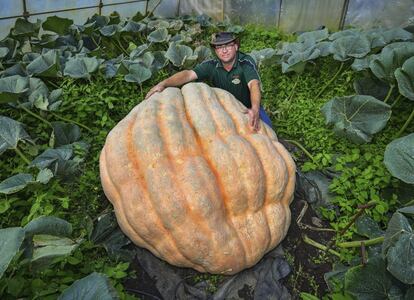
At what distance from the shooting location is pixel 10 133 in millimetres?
2523

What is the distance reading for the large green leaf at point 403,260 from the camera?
158 cm

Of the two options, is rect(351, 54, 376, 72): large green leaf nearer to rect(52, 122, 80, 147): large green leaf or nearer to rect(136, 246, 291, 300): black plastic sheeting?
rect(136, 246, 291, 300): black plastic sheeting

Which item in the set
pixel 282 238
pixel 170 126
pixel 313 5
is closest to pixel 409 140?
pixel 282 238

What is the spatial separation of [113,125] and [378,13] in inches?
172

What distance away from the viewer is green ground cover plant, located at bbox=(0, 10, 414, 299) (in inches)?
66.4

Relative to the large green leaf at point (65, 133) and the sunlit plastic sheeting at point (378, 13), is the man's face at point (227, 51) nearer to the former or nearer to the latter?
the large green leaf at point (65, 133)

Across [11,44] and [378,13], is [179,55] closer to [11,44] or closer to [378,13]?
[11,44]

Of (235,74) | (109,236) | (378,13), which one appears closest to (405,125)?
(235,74)

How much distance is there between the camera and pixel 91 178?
2.61 metres

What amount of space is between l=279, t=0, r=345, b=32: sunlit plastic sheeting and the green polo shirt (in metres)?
3.48

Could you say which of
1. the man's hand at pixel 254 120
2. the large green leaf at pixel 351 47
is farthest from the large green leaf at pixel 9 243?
the large green leaf at pixel 351 47

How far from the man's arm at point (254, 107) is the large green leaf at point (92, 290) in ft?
4.40

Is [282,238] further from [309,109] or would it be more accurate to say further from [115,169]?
[309,109]

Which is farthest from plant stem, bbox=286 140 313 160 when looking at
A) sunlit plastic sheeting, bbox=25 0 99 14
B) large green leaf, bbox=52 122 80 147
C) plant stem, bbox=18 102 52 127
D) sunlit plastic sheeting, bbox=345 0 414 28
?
sunlit plastic sheeting, bbox=25 0 99 14
